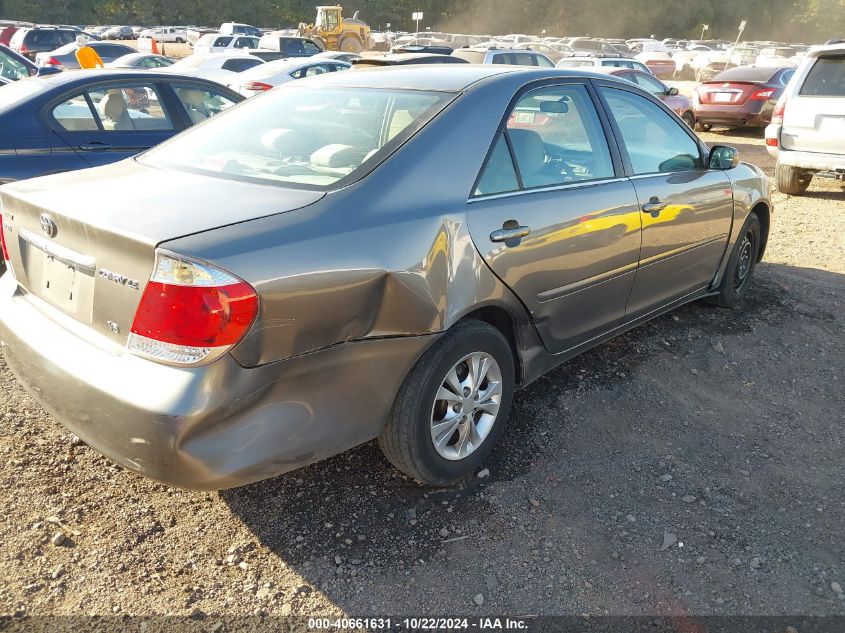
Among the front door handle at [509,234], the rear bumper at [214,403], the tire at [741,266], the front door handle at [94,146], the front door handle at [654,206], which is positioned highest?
the front door handle at [509,234]

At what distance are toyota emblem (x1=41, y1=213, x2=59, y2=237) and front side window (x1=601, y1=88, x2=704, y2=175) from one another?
8.71 feet

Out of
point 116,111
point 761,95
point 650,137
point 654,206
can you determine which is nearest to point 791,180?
point 761,95

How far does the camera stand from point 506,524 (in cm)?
271

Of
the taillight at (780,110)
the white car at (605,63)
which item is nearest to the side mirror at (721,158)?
the taillight at (780,110)

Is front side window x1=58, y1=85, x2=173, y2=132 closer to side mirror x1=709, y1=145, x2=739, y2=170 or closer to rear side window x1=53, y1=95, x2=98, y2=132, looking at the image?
rear side window x1=53, y1=95, x2=98, y2=132

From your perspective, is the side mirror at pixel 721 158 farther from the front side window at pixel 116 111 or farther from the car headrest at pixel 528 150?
the front side window at pixel 116 111

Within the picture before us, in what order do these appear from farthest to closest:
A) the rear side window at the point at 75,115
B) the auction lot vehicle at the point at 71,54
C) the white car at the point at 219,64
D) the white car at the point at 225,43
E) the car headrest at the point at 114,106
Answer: the white car at the point at 225,43
the auction lot vehicle at the point at 71,54
the white car at the point at 219,64
the car headrest at the point at 114,106
the rear side window at the point at 75,115

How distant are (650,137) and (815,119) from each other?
5691 mm

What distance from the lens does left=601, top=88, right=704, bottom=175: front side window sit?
3684mm

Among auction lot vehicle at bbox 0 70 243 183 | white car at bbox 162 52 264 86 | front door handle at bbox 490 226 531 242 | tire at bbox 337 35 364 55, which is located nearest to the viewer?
front door handle at bbox 490 226 531 242

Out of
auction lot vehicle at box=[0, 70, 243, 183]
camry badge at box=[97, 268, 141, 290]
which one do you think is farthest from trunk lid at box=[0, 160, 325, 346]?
auction lot vehicle at box=[0, 70, 243, 183]

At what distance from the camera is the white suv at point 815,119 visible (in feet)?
26.7

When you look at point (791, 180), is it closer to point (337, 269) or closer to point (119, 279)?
point (337, 269)

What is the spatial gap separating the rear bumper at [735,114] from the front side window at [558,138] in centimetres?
1230
